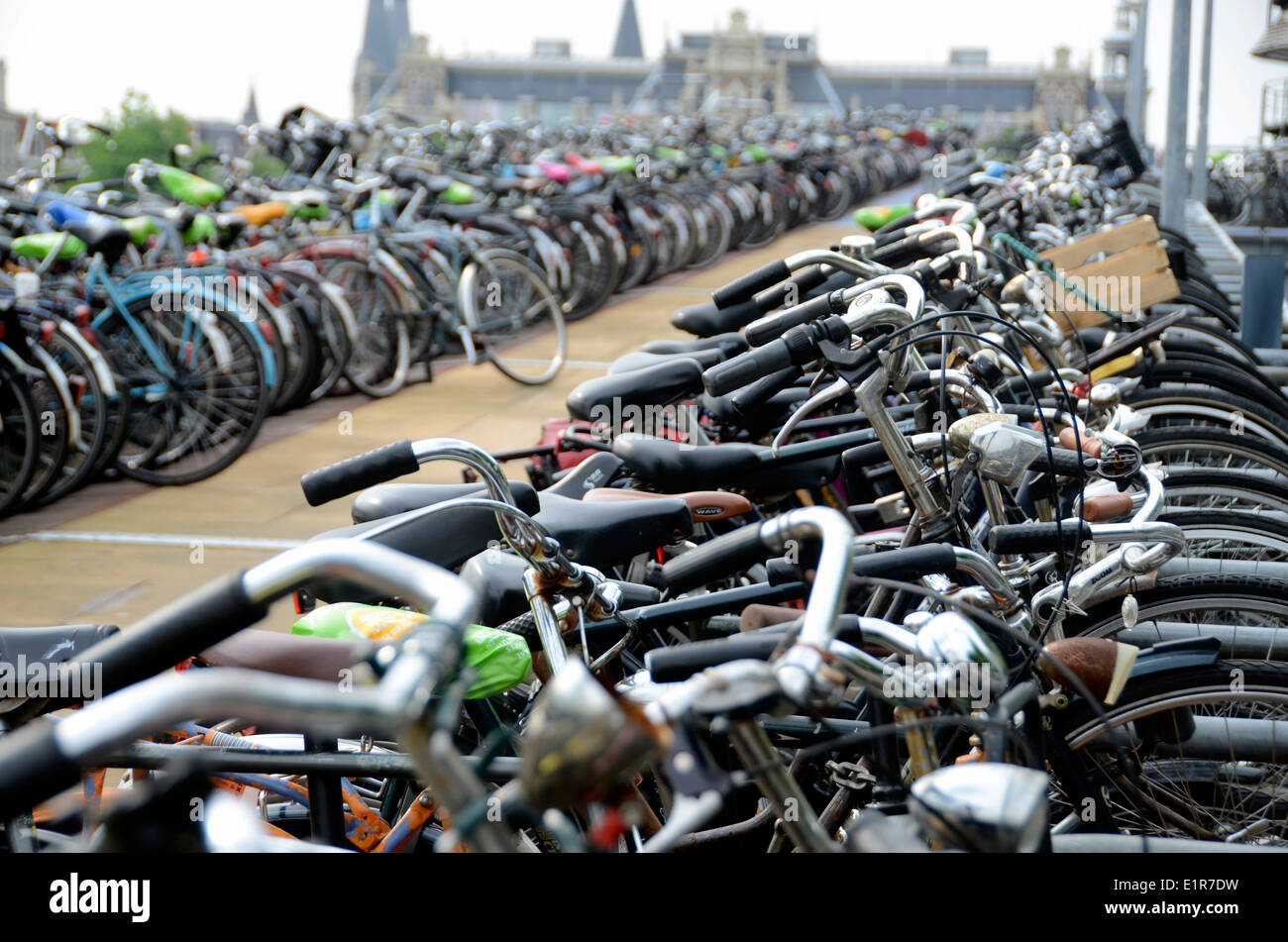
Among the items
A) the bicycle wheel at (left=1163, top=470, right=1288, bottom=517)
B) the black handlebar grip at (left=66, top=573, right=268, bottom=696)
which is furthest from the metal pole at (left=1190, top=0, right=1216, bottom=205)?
the black handlebar grip at (left=66, top=573, right=268, bottom=696)

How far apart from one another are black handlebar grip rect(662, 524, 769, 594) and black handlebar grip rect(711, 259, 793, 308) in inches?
41.8

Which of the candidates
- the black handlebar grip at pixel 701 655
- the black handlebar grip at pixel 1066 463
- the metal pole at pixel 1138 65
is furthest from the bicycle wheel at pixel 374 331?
the metal pole at pixel 1138 65

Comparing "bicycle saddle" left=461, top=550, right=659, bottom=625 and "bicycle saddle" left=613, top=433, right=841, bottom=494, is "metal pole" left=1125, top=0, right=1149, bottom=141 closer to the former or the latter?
"bicycle saddle" left=613, top=433, right=841, bottom=494

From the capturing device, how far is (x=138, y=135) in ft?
261

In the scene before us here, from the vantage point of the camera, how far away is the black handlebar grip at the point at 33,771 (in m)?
0.97

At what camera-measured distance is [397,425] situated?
7031 mm

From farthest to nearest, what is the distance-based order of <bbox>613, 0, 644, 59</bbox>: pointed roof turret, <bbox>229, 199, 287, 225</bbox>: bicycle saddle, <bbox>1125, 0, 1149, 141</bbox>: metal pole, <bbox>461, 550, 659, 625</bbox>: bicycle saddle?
<bbox>613, 0, 644, 59</bbox>: pointed roof turret < <bbox>1125, 0, 1149, 141</bbox>: metal pole < <bbox>229, 199, 287, 225</bbox>: bicycle saddle < <bbox>461, 550, 659, 625</bbox>: bicycle saddle

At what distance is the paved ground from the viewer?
188 inches

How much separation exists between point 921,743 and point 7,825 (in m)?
1.35

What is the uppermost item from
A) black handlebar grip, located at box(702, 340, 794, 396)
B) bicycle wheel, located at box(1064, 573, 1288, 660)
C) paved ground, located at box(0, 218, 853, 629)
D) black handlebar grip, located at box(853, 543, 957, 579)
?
black handlebar grip, located at box(702, 340, 794, 396)

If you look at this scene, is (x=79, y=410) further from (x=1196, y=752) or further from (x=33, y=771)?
(x=33, y=771)

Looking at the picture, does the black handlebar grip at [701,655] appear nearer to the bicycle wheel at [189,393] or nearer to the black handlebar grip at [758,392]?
the black handlebar grip at [758,392]
